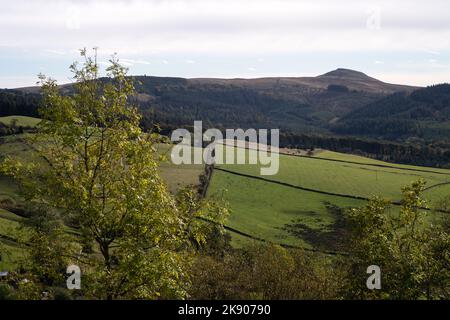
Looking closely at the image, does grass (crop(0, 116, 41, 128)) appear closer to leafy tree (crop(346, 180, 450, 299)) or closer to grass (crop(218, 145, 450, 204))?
grass (crop(218, 145, 450, 204))

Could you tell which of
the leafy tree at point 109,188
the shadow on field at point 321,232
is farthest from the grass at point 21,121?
the leafy tree at point 109,188

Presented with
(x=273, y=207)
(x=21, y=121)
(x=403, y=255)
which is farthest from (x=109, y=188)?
(x=21, y=121)

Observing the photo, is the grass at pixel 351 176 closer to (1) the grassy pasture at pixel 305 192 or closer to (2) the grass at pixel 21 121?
(1) the grassy pasture at pixel 305 192

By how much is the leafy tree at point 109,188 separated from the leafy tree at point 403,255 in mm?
7030

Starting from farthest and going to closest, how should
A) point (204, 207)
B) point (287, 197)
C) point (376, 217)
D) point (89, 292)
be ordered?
point (287, 197), point (376, 217), point (204, 207), point (89, 292)

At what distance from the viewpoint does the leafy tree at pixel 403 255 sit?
1853cm

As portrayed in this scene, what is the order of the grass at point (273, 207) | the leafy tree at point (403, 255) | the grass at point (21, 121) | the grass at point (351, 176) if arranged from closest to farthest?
the leafy tree at point (403, 255) → the grass at point (273, 207) → the grass at point (351, 176) → the grass at point (21, 121)

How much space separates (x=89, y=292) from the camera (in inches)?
674

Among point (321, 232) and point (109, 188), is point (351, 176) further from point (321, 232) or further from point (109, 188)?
point (109, 188)

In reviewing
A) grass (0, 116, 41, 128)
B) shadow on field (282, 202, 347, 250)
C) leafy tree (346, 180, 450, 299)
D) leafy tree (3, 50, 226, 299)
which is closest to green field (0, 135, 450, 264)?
shadow on field (282, 202, 347, 250)

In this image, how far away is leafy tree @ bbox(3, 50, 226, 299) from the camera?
17078 mm
